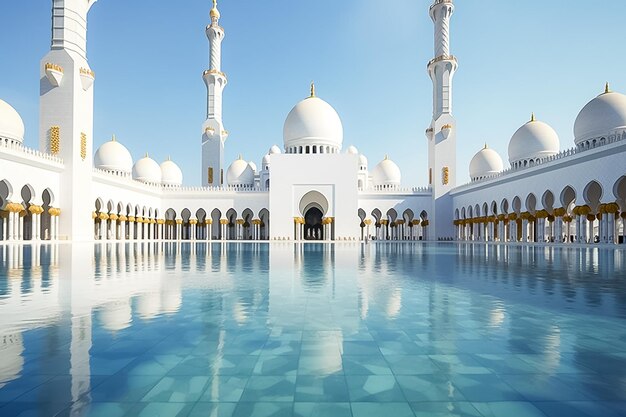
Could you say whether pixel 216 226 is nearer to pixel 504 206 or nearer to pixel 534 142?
pixel 504 206

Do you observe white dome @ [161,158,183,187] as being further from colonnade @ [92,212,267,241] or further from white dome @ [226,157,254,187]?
colonnade @ [92,212,267,241]

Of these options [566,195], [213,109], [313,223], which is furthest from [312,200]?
[566,195]

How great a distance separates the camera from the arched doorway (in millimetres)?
32719

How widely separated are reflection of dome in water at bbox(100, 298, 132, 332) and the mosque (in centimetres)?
1553

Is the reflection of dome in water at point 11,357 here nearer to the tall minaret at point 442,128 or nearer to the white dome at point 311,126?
the white dome at point 311,126

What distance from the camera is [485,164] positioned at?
3141 cm

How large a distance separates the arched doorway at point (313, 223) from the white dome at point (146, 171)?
41.1 feet

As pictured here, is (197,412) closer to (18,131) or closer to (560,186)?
(560,186)

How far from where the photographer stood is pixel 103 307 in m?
3.73

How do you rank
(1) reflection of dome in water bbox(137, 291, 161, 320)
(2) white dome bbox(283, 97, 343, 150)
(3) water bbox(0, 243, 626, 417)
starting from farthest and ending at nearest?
(2) white dome bbox(283, 97, 343, 150) → (1) reflection of dome in water bbox(137, 291, 161, 320) → (3) water bbox(0, 243, 626, 417)

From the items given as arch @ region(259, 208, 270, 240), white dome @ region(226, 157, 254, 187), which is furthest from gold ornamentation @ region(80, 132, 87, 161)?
white dome @ region(226, 157, 254, 187)

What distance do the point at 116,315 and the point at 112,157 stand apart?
3082 centimetres

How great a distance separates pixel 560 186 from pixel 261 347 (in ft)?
62.7

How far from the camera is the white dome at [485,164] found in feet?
103
